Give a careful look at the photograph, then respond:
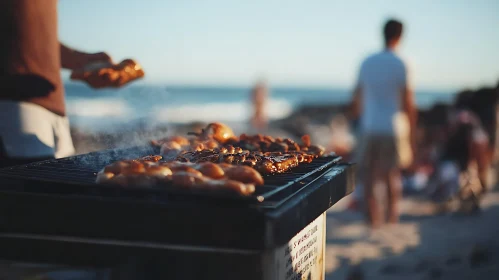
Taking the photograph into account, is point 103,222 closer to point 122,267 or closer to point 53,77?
point 122,267

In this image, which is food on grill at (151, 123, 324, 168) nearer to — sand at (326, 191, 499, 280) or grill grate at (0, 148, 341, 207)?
grill grate at (0, 148, 341, 207)

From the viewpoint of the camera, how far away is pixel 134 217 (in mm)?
2348

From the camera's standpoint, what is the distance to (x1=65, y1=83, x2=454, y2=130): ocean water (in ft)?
13.7

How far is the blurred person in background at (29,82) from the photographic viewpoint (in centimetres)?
349

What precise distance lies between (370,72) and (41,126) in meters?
4.73

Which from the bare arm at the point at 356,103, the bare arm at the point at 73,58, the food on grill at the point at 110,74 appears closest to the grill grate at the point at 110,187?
the food on grill at the point at 110,74

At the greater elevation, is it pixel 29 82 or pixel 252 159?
pixel 29 82

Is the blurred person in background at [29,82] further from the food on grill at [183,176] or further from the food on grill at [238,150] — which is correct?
the food on grill at [183,176]

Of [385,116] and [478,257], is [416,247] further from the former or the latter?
[385,116]

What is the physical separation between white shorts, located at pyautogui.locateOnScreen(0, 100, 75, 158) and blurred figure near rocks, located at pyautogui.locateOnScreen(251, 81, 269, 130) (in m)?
19.7

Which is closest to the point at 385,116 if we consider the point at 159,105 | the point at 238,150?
the point at 159,105

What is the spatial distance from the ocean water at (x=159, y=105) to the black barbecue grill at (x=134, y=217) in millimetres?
1323

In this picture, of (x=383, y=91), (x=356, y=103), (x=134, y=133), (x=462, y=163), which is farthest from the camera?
(x=462, y=163)

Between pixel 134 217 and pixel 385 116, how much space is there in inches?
220
